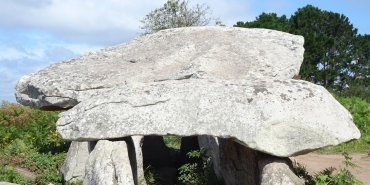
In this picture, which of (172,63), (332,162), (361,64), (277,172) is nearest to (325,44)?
(361,64)

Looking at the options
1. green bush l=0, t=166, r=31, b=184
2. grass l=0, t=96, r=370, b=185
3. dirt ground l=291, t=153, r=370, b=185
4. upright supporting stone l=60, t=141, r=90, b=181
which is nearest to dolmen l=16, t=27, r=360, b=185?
upright supporting stone l=60, t=141, r=90, b=181

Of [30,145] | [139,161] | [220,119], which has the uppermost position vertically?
[220,119]

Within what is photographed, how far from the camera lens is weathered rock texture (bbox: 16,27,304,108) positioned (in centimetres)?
890

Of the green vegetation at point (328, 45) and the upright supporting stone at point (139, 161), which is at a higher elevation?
the green vegetation at point (328, 45)

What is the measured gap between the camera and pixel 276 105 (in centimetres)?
671

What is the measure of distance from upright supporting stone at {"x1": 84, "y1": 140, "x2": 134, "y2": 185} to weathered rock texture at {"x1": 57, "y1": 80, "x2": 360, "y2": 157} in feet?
0.51

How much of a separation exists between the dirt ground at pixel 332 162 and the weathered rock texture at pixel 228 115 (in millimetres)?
4178

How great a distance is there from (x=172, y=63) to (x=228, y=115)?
2751mm

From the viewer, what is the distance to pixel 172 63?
9258mm

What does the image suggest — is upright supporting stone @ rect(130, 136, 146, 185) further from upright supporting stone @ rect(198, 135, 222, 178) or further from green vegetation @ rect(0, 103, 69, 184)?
green vegetation @ rect(0, 103, 69, 184)

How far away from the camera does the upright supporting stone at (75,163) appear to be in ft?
32.4

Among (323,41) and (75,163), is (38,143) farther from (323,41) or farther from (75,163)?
(323,41)

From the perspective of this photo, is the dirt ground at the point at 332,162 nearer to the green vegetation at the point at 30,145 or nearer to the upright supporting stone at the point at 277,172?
the upright supporting stone at the point at 277,172

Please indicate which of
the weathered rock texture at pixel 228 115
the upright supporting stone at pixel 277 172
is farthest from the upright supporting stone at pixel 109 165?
the upright supporting stone at pixel 277 172
